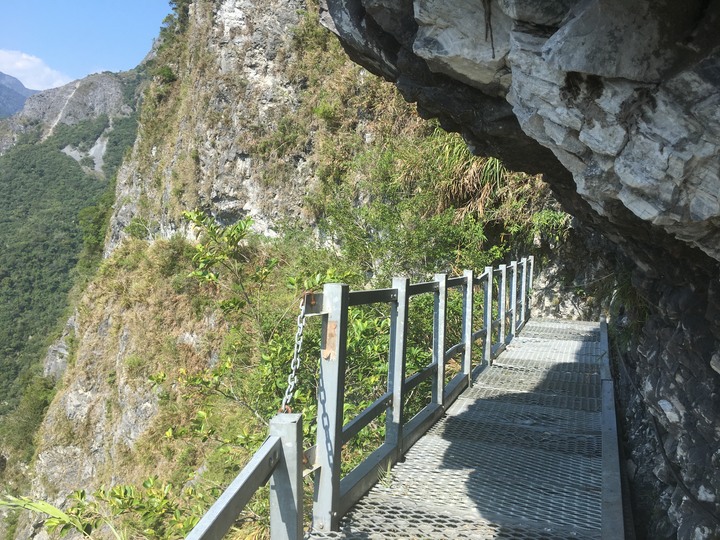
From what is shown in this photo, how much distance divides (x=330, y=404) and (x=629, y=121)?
73.8 inches

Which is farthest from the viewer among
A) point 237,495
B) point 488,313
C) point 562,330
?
point 562,330

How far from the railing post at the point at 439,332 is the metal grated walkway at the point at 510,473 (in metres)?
0.29

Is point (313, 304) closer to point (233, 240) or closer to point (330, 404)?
point (330, 404)

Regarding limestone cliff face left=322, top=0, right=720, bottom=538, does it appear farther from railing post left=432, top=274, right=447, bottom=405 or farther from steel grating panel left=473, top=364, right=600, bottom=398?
steel grating panel left=473, top=364, right=600, bottom=398

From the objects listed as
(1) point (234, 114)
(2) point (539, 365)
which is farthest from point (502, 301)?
(1) point (234, 114)

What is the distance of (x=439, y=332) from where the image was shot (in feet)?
17.7

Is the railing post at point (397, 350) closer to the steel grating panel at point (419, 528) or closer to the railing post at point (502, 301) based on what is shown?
the steel grating panel at point (419, 528)

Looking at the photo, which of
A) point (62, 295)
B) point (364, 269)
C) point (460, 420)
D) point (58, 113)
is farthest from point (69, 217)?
point (460, 420)

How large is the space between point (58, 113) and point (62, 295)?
68062mm

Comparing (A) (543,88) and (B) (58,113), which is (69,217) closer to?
(B) (58,113)

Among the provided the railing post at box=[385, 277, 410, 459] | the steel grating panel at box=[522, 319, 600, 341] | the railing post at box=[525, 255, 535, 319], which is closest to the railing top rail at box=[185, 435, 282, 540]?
the railing post at box=[385, 277, 410, 459]

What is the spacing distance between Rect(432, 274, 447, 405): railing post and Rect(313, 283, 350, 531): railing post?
7.22 feet

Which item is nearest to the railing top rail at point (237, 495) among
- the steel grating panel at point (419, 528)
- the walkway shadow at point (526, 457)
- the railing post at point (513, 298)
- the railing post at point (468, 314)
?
the steel grating panel at point (419, 528)

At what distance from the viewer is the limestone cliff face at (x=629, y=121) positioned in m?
2.31
